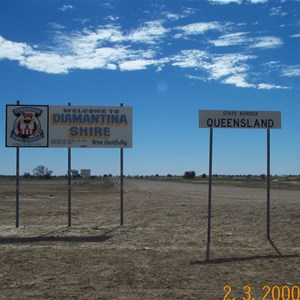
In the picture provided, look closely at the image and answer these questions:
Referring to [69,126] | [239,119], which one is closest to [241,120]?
[239,119]

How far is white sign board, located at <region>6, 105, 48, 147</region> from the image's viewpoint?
1463 cm

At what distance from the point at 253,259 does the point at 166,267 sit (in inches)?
75.3

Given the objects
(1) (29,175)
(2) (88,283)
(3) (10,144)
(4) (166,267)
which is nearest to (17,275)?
(2) (88,283)

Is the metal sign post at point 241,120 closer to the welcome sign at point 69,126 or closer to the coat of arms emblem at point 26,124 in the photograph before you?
the welcome sign at point 69,126

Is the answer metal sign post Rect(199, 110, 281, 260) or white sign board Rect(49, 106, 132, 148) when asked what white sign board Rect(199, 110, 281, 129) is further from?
white sign board Rect(49, 106, 132, 148)

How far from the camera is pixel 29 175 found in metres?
191

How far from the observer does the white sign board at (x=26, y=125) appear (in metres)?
14.6

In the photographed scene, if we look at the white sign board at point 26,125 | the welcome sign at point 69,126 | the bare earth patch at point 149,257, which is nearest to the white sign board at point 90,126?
the welcome sign at point 69,126
